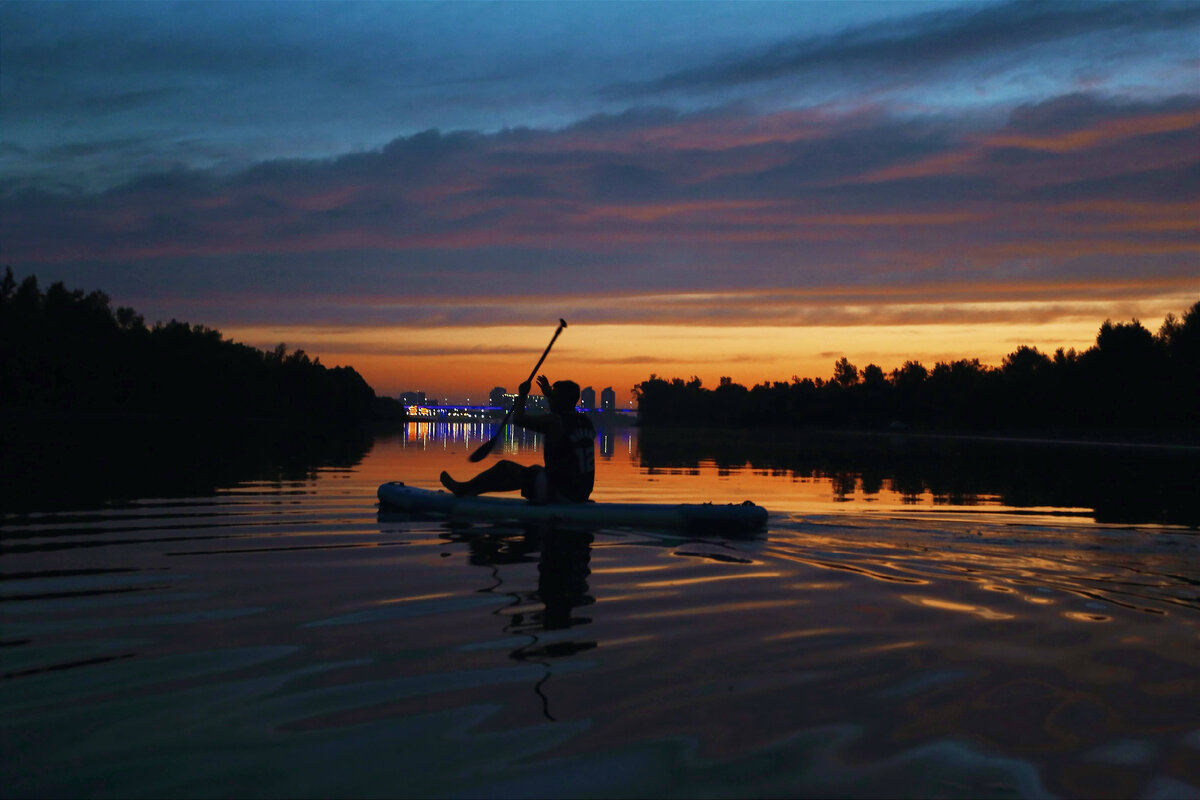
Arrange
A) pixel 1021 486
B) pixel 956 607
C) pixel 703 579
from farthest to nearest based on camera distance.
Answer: pixel 1021 486 → pixel 703 579 → pixel 956 607

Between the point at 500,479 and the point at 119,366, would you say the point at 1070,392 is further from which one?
the point at 119,366

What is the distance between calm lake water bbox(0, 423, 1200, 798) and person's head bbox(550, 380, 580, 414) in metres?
1.67

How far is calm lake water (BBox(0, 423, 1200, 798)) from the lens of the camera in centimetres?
398

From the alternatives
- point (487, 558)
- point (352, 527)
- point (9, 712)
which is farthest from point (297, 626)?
point (352, 527)

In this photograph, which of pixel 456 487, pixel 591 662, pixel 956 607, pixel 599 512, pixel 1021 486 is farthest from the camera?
pixel 1021 486

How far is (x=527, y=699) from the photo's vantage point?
4832 mm

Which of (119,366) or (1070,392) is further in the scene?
(119,366)

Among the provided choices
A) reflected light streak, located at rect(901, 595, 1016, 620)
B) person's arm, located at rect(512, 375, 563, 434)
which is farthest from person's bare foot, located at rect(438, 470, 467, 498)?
reflected light streak, located at rect(901, 595, 1016, 620)

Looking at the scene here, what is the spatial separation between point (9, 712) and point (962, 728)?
4562mm

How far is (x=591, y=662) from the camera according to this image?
554cm

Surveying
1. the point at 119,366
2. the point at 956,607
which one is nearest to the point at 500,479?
the point at 956,607

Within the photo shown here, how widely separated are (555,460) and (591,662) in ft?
23.6

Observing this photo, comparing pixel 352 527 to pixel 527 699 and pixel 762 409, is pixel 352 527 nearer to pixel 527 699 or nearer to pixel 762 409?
pixel 527 699

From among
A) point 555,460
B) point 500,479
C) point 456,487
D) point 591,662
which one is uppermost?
point 555,460
